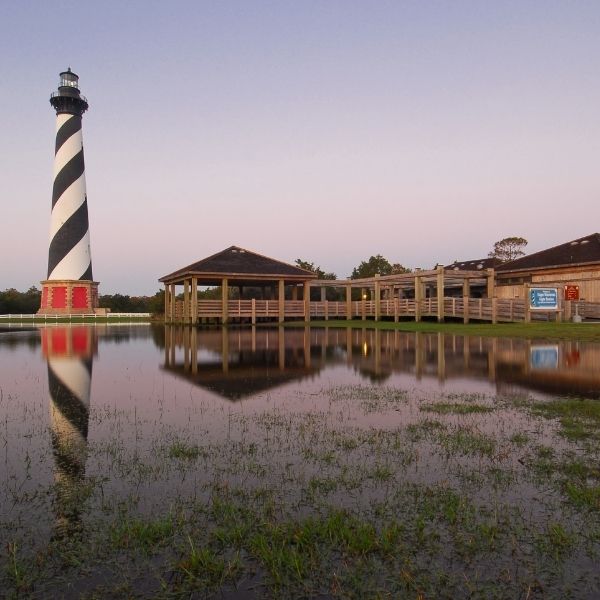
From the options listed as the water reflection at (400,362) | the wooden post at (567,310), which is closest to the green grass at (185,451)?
the water reflection at (400,362)

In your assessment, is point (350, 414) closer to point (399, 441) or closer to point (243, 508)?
point (399, 441)

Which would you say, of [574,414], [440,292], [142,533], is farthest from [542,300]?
[142,533]

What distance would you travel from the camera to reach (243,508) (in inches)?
164

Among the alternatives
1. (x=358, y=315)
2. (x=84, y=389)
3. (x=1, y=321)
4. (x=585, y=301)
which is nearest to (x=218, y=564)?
(x=84, y=389)

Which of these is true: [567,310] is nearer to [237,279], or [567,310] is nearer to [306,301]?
[306,301]

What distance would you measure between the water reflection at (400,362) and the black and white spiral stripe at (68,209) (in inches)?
1236

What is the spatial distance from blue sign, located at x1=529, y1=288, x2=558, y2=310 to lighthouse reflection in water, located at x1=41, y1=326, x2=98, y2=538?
22.5 meters

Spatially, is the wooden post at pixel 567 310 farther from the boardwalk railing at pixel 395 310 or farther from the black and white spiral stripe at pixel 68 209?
the black and white spiral stripe at pixel 68 209

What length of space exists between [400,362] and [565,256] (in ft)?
82.8

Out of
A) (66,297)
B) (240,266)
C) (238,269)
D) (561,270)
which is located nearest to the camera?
(561,270)

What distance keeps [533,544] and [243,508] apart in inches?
87.7

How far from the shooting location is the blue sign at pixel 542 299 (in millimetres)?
27000

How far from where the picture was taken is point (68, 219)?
4662 centimetres

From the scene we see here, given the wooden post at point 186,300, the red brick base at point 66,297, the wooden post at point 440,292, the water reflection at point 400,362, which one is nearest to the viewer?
the water reflection at point 400,362
